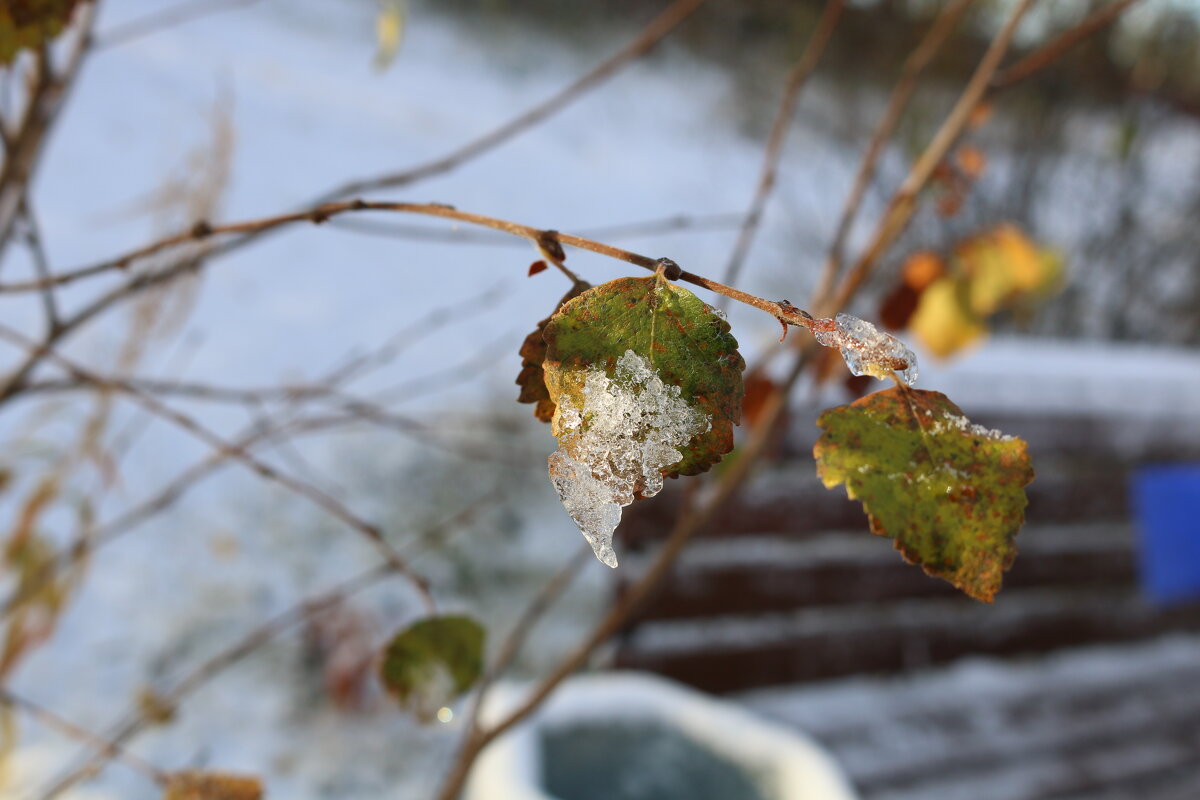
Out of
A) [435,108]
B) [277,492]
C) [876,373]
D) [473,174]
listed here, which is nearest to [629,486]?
[876,373]

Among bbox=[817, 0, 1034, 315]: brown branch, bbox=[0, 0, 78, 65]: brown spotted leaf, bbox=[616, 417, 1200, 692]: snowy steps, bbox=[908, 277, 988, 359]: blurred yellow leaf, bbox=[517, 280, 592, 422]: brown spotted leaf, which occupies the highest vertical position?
bbox=[616, 417, 1200, 692]: snowy steps

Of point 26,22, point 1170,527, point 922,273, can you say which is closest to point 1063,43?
point 922,273

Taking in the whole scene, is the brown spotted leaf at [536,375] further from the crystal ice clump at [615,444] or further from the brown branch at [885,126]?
the brown branch at [885,126]

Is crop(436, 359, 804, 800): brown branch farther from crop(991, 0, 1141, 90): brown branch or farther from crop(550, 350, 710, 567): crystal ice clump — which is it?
crop(550, 350, 710, 567): crystal ice clump

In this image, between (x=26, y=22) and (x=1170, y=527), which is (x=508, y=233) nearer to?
(x=26, y=22)

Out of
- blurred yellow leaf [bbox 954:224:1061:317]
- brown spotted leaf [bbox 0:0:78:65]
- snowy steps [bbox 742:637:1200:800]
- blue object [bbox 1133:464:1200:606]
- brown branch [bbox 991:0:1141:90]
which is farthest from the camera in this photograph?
blue object [bbox 1133:464:1200:606]

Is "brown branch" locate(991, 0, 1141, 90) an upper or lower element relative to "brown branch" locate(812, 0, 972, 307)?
lower

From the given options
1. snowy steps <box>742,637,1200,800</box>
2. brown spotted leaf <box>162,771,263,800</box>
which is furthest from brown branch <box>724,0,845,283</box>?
snowy steps <box>742,637,1200,800</box>
